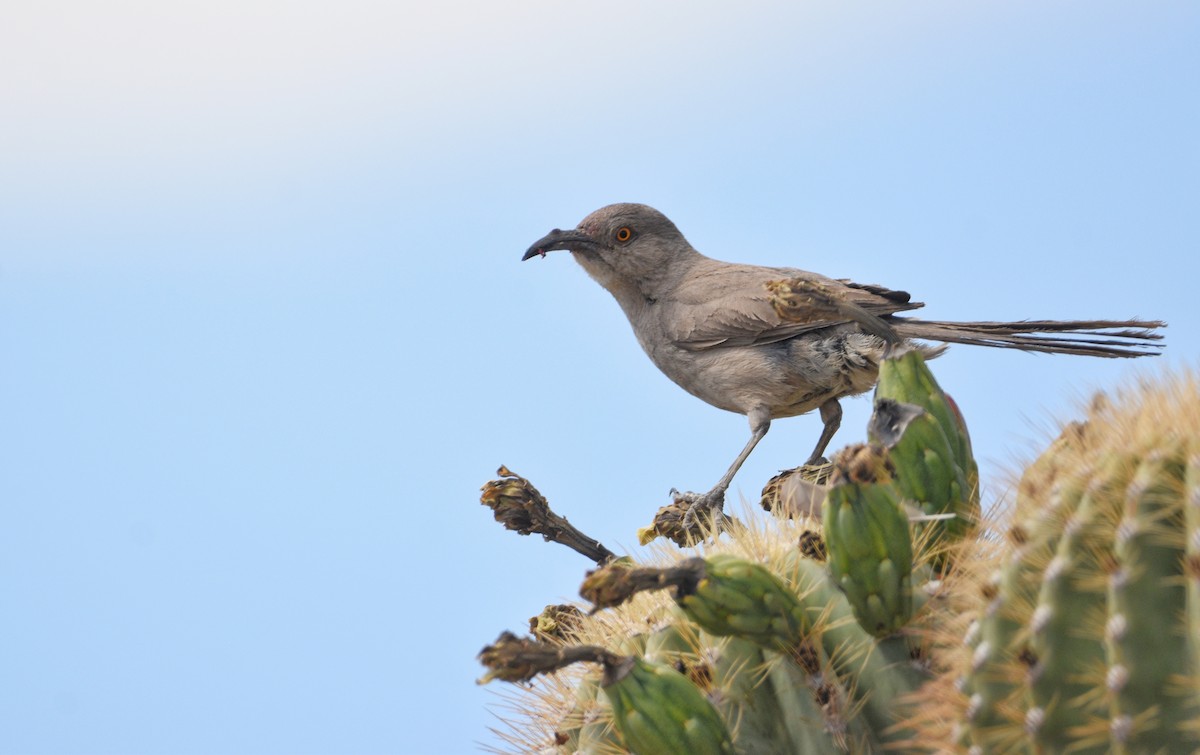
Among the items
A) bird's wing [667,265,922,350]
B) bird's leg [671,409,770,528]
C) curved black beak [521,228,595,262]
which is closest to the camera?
bird's leg [671,409,770,528]

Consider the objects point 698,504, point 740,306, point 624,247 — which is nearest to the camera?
point 698,504

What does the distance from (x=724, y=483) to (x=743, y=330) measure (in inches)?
36.5

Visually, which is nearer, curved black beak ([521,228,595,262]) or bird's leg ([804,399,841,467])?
bird's leg ([804,399,841,467])

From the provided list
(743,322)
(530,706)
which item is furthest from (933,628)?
(743,322)

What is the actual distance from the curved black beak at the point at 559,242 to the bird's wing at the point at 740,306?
0.61m

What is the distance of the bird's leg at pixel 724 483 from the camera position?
560 centimetres

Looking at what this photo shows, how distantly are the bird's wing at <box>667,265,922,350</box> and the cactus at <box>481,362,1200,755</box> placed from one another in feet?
9.35

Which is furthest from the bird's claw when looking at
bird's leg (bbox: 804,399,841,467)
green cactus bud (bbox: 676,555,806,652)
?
green cactus bud (bbox: 676,555,806,652)

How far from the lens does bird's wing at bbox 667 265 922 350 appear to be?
20.1 ft

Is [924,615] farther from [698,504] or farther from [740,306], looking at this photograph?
[740,306]

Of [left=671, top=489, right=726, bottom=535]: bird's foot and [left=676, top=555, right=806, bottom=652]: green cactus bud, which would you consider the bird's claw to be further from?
[left=676, top=555, right=806, bottom=652]: green cactus bud

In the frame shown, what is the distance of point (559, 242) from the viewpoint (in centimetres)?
720

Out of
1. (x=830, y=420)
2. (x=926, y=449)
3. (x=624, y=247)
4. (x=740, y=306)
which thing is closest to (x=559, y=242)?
(x=624, y=247)

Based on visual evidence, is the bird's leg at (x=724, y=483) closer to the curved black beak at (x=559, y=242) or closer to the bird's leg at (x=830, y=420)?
the bird's leg at (x=830, y=420)
